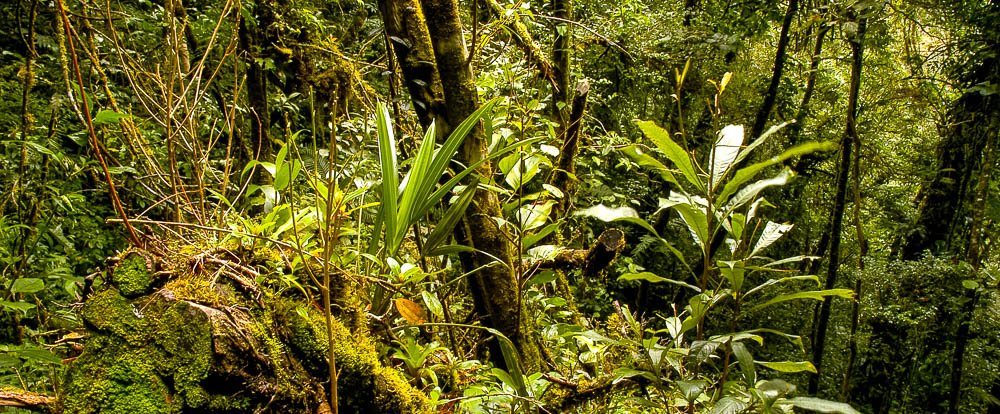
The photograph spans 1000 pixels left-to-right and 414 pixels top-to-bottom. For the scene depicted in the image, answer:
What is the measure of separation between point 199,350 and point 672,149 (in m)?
0.90

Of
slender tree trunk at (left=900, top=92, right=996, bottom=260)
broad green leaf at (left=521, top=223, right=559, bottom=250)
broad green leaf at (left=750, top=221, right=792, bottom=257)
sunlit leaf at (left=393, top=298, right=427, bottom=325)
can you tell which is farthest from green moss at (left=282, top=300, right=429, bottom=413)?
slender tree trunk at (left=900, top=92, right=996, bottom=260)

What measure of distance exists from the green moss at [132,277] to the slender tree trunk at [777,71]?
4506 millimetres

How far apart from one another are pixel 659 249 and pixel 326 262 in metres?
5.30

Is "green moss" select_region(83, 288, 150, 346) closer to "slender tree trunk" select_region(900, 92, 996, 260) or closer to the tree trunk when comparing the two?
the tree trunk

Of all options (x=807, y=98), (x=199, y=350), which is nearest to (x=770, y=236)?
(x=199, y=350)

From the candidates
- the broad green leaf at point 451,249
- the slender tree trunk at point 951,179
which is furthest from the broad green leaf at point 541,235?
the slender tree trunk at point 951,179

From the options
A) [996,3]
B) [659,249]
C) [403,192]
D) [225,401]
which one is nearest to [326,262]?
[225,401]

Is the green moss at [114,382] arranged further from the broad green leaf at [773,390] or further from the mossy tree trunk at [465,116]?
the broad green leaf at [773,390]

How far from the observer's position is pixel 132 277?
1119 mm

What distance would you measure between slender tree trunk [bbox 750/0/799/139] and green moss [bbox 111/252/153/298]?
4506 mm

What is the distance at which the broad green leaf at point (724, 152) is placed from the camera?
1044 millimetres

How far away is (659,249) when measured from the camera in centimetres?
595

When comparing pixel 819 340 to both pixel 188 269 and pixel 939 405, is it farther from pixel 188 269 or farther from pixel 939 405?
pixel 188 269

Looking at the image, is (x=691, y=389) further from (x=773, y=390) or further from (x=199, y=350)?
(x=199, y=350)
